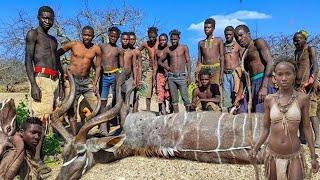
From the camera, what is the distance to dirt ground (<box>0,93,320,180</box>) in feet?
19.7

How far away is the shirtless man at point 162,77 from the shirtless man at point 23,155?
175 inches

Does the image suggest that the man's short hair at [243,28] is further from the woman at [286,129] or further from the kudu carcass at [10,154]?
the kudu carcass at [10,154]

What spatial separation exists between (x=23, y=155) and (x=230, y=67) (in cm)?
478

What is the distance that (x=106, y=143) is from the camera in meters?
6.27

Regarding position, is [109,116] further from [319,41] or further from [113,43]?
[319,41]

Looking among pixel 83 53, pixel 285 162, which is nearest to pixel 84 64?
pixel 83 53

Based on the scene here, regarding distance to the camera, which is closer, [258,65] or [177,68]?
[258,65]

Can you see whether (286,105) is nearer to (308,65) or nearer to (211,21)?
(308,65)

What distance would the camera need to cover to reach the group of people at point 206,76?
13.8ft

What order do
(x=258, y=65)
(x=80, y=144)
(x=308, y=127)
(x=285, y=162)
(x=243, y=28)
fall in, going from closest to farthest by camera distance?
(x=285, y=162)
(x=308, y=127)
(x=80, y=144)
(x=258, y=65)
(x=243, y=28)

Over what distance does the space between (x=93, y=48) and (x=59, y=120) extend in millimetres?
2387

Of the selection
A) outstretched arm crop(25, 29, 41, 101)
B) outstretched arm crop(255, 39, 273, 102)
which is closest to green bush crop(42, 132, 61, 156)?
outstretched arm crop(25, 29, 41, 101)

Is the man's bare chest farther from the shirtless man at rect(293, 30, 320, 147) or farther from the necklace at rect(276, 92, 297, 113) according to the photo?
the necklace at rect(276, 92, 297, 113)

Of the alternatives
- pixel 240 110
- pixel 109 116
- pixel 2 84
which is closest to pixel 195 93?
pixel 240 110
